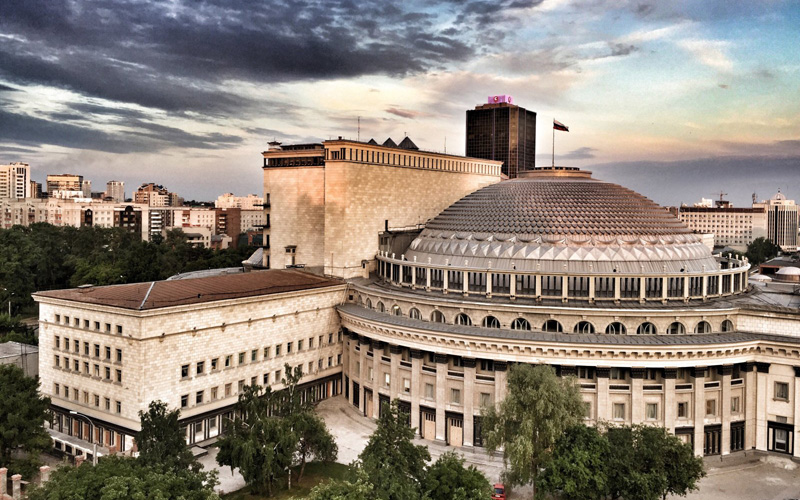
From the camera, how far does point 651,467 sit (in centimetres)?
4469

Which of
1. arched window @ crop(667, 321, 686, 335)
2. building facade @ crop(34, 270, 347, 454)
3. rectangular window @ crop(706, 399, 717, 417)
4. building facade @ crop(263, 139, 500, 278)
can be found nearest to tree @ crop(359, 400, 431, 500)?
building facade @ crop(34, 270, 347, 454)

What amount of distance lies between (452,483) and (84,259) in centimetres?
11008

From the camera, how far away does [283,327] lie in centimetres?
6612

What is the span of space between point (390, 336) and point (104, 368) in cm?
2595

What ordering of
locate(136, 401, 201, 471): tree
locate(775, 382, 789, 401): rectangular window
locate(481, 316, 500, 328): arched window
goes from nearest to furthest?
1. locate(136, 401, 201, 471): tree
2. locate(775, 382, 789, 401): rectangular window
3. locate(481, 316, 500, 328): arched window

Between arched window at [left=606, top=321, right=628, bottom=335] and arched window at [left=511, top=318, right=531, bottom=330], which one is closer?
arched window at [left=606, top=321, right=628, bottom=335]

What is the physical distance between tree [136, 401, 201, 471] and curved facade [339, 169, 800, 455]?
23534 mm

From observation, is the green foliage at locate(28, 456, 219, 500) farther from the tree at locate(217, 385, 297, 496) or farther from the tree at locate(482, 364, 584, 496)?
the tree at locate(482, 364, 584, 496)

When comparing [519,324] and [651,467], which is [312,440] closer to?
[519,324]

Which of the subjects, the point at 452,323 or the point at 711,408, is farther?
the point at 452,323

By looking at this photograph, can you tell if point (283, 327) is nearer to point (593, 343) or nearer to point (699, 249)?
point (593, 343)

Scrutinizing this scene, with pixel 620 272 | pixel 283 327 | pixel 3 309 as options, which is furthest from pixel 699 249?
pixel 3 309

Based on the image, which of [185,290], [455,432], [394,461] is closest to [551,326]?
[455,432]

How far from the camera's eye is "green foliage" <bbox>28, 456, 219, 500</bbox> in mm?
36312
